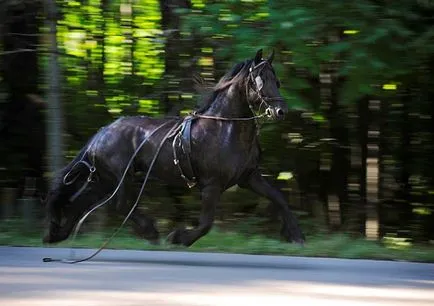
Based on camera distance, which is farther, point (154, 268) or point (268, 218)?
point (268, 218)

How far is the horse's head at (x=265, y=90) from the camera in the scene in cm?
938

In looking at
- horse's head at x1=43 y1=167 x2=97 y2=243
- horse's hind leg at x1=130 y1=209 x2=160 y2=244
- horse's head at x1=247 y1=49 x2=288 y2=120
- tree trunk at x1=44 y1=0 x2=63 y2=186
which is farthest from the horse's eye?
tree trunk at x1=44 y1=0 x2=63 y2=186

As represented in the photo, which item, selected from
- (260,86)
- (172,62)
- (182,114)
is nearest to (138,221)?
(260,86)

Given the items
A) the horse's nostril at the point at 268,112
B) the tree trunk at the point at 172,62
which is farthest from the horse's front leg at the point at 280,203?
the tree trunk at the point at 172,62

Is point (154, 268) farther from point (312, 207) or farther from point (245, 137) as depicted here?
point (312, 207)

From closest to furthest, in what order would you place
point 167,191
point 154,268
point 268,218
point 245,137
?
1. point 154,268
2. point 245,137
3. point 268,218
4. point 167,191

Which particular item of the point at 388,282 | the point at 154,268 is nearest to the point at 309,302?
the point at 388,282

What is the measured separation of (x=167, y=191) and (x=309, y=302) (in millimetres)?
7848

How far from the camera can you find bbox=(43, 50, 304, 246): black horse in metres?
9.71

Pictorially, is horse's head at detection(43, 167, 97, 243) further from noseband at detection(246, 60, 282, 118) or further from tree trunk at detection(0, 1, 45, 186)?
tree trunk at detection(0, 1, 45, 186)

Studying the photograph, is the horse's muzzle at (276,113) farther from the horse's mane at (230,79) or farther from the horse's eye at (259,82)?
the horse's mane at (230,79)

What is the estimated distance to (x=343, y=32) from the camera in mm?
11648

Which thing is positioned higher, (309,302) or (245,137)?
(245,137)

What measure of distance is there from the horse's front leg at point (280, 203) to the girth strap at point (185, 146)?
0.68 m
